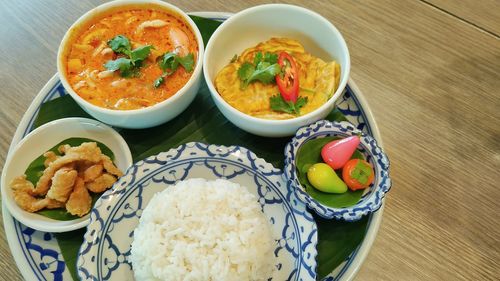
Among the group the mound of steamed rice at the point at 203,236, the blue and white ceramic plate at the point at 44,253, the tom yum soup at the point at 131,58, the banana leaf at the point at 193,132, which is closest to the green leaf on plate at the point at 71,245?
the blue and white ceramic plate at the point at 44,253

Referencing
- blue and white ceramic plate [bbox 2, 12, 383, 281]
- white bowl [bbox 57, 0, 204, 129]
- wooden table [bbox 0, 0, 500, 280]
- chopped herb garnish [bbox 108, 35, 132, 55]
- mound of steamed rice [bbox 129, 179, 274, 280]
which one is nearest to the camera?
mound of steamed rice [bbox 129, 179, 274, 280]

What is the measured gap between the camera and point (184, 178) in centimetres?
197

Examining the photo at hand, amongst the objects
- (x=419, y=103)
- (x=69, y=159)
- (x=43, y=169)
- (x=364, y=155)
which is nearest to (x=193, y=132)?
(x=69, y=159)

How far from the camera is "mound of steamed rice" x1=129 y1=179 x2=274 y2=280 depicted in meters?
1.68

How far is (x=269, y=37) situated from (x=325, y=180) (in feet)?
2.96

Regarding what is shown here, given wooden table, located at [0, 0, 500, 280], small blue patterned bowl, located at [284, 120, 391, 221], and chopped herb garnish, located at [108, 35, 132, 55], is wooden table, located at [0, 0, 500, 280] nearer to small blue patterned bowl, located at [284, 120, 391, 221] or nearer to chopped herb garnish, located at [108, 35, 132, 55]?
small blue patterned bowl, located at [284, 120, 391, 221]

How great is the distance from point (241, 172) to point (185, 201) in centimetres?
30

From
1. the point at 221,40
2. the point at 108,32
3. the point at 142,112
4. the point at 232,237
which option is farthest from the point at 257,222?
the point at 108,32

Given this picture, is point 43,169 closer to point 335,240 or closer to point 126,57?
point 126,57

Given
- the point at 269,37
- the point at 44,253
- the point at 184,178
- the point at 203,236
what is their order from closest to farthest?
the point at 203,236
the point at 44,253
the point at 184,178
the point at 269,37

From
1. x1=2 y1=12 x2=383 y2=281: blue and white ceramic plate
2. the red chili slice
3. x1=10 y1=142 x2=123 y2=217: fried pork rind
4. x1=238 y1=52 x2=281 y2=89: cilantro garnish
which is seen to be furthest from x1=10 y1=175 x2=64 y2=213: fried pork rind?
the red chili slice

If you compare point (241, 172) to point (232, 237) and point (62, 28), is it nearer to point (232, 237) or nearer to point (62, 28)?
point (232, 237)

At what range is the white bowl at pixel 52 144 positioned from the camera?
1.85 metres

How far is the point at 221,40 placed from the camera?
2143mm
